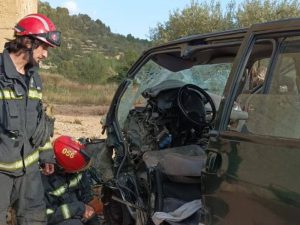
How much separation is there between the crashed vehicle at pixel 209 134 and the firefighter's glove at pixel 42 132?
638mm

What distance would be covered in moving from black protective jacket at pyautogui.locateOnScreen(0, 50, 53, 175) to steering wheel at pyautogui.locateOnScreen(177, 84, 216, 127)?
3.99 ft

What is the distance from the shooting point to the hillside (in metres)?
50.4

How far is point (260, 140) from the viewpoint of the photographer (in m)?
2.87

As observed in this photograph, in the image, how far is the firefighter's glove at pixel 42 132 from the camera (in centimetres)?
440

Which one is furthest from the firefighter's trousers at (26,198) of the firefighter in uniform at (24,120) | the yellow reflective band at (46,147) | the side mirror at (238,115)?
the side mirror at (238,115)

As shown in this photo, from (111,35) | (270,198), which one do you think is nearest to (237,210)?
(270,198)

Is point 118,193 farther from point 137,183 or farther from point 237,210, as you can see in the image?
point 237,210

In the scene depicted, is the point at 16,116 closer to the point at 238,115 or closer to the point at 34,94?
the point at 34,94

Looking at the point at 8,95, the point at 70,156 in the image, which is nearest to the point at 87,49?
the point at 70,156

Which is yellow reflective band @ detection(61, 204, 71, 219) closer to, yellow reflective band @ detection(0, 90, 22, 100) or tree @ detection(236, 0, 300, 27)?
yellow reflective band @ detection(0, 90, 22, 100)

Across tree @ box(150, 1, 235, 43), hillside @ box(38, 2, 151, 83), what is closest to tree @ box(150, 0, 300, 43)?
tree @ box(150, 1, 235, 43)

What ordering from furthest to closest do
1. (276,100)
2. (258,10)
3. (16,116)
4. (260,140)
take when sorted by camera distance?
(258,10)
(16,116)
(276,100)
(260,140)

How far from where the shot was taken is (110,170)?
16.2ft

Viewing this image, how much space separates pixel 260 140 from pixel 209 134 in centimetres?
54
